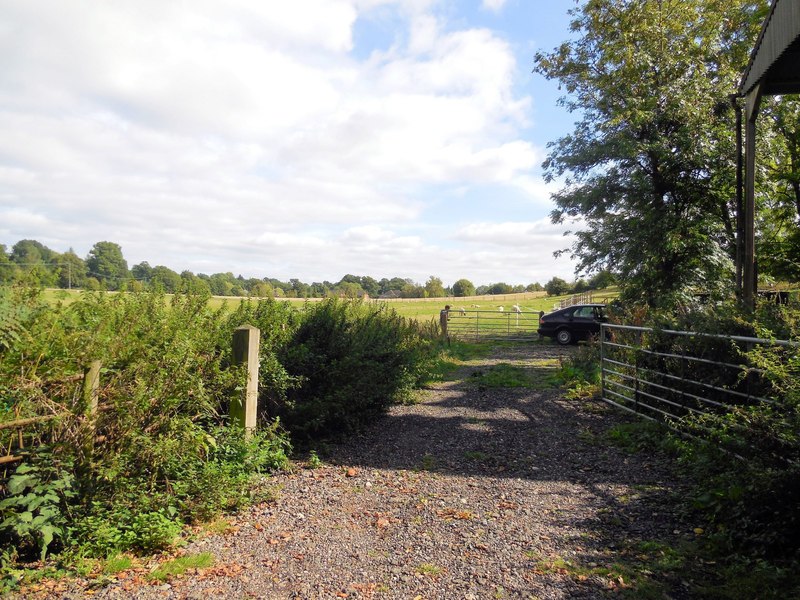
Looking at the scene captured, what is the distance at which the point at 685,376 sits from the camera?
655 centimetres

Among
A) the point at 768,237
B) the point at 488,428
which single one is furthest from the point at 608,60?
the point at 488,428

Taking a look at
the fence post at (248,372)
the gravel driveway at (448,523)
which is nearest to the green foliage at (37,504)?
the gravel driveway at (448,523)

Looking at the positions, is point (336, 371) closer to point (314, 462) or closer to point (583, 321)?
point (314, 462)

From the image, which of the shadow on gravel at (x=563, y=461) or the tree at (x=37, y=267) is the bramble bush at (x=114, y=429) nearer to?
the tree at (x=37, y=267)

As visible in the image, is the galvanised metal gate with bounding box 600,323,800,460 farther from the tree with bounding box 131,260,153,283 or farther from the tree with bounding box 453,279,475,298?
the tree with bounding box 453,279,475,298

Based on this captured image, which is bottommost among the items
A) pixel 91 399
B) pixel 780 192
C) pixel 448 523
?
pixel 448 523

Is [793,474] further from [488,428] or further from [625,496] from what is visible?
[488,428]

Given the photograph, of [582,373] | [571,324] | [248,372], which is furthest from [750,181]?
[571,324]

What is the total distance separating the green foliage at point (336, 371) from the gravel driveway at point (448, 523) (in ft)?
1.39

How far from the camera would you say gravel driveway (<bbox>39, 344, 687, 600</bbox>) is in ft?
11.0

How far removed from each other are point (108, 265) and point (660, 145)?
1422 cm

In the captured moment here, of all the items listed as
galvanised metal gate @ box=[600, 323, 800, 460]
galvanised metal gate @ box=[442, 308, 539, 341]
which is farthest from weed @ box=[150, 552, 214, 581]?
galvanised metal gate @ box=[442, 308, 539, 341]

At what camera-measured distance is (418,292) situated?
2420 inches

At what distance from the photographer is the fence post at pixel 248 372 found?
5.35 metres
